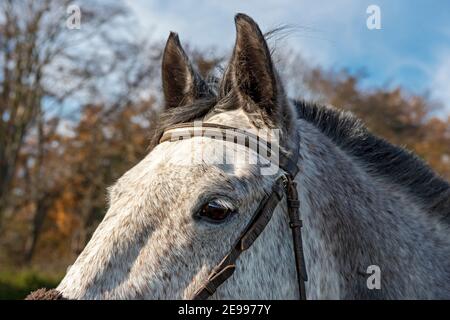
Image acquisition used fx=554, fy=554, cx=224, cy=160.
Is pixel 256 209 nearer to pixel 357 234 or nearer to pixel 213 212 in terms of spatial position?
pixel 213 212

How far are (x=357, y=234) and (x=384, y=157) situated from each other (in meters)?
0.78

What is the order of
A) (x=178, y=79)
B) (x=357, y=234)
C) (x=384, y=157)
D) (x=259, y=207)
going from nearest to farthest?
1. (x=259, y=207)
2. (x=357, y=234)
3. (x=384, y=157)
4. (x=178, y=79)

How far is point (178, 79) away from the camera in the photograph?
12.7 feet

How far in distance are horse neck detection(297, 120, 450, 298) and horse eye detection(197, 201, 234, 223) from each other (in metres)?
0.48

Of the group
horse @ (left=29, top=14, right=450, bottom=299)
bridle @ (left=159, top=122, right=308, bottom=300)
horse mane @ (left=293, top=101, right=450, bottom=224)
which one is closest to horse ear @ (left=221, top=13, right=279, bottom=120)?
horse @ (left=29, top=14, right=450, bottom=299)

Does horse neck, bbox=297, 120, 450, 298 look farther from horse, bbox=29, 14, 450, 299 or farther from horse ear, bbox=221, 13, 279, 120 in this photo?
horse ear, bbox=221, 13, 279, 120

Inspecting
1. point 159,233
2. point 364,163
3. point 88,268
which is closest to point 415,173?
point 364,163

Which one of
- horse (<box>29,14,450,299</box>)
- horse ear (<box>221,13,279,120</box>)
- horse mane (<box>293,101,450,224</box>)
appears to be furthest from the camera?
horse mane (<box>293,101,450,224</box>)

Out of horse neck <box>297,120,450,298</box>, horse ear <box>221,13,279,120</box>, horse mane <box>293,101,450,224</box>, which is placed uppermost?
horse ear <box>221,13,279,120</box>

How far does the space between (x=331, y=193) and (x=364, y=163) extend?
53 centimetres

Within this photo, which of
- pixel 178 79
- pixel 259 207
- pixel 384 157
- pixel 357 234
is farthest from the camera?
pixel 178 79

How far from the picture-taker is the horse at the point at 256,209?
286 centimetres

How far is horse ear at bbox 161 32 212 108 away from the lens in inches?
149

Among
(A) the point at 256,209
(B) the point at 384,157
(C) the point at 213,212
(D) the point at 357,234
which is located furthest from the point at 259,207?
(B) the point at 384,157
